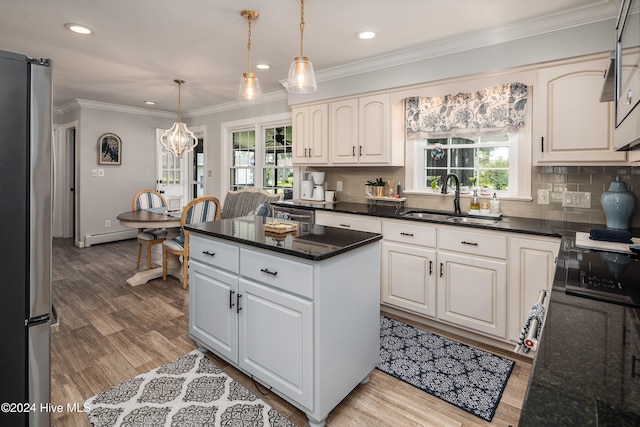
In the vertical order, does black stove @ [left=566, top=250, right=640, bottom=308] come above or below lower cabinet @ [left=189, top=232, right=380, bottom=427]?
above

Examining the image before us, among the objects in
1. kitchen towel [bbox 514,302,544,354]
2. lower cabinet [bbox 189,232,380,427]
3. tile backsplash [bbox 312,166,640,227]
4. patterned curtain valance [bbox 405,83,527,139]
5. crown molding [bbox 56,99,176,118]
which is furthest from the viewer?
crown molding [bbox 56,99,176,118]

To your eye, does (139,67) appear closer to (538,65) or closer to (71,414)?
(71,414)

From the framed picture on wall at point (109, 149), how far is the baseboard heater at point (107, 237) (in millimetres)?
1252

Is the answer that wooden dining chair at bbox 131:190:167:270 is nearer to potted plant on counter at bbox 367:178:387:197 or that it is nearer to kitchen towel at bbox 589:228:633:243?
potted plant on counter at bbox 367:178:387:197

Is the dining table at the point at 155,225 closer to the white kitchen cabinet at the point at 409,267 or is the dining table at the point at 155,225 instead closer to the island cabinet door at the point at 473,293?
the white kitchen cabinet at the point at 409,267

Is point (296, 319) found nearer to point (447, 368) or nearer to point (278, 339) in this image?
point (278, 339)

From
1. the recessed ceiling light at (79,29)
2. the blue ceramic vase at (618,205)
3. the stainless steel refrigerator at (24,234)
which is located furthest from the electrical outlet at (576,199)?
the recessed ceiling light at (79,29)

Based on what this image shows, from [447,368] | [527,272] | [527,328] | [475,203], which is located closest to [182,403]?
→ [447,368]

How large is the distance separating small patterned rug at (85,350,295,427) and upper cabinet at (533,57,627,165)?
102 inches

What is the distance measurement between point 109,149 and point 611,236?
685 centimetres

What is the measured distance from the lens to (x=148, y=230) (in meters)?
4.57

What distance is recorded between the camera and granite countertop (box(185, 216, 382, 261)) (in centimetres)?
173

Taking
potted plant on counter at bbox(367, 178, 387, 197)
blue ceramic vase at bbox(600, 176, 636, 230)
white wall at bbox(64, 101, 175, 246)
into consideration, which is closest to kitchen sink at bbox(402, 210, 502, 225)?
potted plant on counter at bbox(367, 178, 387, 197)

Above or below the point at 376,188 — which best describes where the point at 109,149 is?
above
